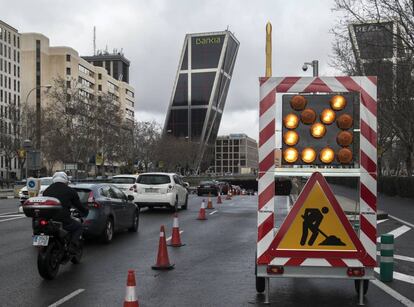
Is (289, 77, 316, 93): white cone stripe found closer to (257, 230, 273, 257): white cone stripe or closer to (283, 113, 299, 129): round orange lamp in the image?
(283, 113, 299, 129): round orange lamp

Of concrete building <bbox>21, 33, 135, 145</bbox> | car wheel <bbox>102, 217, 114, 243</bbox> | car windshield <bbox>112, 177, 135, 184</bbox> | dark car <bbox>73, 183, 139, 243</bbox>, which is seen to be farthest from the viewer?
concrete building <bbox>21, 33, 135, 145</bbox>

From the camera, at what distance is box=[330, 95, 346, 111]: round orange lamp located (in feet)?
21.3

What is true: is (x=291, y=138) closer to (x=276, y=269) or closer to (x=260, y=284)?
(x=276, y=269)

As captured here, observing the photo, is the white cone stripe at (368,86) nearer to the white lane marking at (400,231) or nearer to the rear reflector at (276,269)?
the rear reflector at (276,269)

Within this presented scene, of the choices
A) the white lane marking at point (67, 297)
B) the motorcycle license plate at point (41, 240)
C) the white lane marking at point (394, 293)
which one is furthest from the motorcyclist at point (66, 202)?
the white lane marking at point (394, 293)

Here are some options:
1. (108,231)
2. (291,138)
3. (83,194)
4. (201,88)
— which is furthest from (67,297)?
(201,88)

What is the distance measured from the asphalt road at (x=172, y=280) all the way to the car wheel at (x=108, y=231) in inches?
7.6

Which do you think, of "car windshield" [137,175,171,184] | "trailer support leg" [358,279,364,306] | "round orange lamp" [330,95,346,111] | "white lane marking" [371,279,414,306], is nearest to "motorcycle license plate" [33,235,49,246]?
"trailer support leg" [358,279,364,306]

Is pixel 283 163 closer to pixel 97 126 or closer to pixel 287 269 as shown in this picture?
pixel 287 269

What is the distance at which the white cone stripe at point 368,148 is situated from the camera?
6413 mm

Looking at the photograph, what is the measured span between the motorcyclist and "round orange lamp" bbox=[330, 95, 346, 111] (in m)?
4.67

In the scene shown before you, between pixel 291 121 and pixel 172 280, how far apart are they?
3412mm

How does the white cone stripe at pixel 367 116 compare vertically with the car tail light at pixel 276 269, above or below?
above

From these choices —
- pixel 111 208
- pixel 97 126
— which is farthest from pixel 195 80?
pixel 111 208
